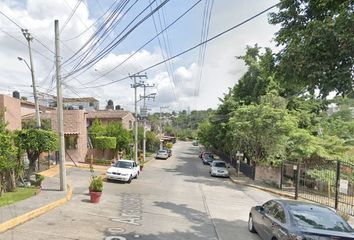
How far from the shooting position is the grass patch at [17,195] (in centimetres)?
1414

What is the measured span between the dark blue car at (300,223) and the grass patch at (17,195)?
9.39 meters

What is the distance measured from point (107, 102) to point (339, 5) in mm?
71808

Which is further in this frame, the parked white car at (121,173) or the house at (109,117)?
the house at (109,117)

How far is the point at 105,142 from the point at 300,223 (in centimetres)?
3080

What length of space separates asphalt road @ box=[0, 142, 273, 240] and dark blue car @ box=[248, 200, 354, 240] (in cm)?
183

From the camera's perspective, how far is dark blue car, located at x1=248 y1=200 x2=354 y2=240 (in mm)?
8156

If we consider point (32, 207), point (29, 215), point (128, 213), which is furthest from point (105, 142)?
point (29, 215)

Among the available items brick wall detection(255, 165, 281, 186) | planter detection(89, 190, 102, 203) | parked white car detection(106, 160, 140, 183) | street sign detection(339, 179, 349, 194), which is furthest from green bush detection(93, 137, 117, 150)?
street sign detection(339, 179, 349, 194)

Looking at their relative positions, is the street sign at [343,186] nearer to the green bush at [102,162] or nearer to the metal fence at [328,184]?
the metal fence at [328,184]

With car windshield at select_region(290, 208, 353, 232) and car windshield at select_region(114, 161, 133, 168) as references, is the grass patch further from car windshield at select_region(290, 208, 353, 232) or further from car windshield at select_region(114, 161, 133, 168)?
car windshield at select_region(290, 208, 353, 232)

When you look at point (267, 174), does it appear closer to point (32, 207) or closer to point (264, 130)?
point (264, 130)

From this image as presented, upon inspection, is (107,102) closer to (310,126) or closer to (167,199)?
(310,126)

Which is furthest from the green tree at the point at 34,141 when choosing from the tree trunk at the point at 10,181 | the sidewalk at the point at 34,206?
the tree trunk at the point at 10,181

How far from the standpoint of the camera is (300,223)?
345 inches
